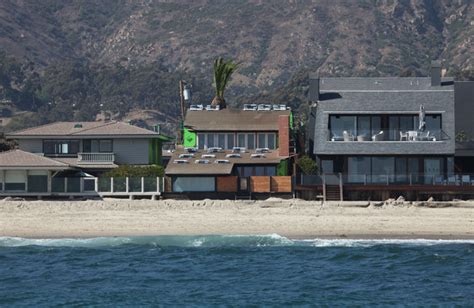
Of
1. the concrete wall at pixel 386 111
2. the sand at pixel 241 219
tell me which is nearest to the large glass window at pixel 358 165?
the concrete wall at pixel 386 111

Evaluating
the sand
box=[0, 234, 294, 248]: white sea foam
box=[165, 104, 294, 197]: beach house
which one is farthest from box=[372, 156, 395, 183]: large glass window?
box=[0, 234, 294, 248]: white sea foam

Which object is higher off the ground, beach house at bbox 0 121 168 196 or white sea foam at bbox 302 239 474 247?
beach house at bbox 0 121 168 196

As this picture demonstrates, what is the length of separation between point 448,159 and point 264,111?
12420 mm

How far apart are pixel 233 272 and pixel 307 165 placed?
67.2 feet

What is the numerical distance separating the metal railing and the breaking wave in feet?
35.8

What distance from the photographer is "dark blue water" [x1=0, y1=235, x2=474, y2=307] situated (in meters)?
38.8

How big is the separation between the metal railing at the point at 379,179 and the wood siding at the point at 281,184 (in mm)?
601

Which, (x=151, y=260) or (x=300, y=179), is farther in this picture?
(x=300, y=179)

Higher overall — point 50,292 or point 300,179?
point 300,179

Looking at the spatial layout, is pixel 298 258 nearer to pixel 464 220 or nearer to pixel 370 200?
pixel 464 220

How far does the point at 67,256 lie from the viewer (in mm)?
48500

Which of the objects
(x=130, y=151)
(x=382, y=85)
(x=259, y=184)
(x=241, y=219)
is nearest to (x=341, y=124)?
(x=259, y=184)

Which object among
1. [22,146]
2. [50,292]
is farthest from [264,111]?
[50,292]

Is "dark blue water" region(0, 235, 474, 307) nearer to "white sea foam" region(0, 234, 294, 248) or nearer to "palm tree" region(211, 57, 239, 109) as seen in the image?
"white sea foam" region(0, 234, 294, 248)
